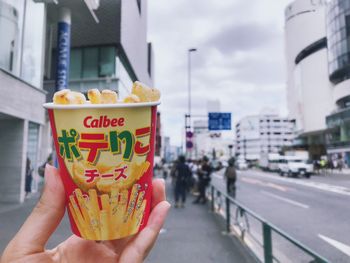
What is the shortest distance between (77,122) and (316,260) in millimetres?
2075

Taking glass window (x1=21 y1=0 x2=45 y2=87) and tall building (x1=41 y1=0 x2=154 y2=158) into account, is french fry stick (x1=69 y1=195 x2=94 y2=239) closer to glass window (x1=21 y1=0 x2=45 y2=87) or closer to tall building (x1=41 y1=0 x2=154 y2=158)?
glass window (x1=21 y1=0 x2=45 y2=87)

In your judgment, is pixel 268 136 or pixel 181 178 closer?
pixel 181 178

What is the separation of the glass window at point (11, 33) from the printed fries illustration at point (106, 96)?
32.9ft

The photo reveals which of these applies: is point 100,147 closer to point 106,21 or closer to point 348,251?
point 348,251

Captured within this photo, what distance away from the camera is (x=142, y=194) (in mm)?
1326

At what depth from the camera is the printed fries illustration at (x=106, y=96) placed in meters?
1.23

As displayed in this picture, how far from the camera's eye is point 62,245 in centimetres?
142

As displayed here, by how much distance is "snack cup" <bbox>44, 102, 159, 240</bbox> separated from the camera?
1.19 metres

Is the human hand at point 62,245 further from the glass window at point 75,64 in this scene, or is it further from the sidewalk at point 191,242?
the glass window at point 75,64

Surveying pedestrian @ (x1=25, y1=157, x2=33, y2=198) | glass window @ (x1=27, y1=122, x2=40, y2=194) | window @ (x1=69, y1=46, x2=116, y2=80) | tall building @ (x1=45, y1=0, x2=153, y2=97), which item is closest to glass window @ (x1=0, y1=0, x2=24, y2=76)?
tall building @ (x1=45, y1=0, x2=153, y2=97)

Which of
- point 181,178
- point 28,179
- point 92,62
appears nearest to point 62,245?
point 181,178

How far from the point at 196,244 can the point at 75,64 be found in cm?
1404

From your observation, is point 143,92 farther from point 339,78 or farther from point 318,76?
point 318,76

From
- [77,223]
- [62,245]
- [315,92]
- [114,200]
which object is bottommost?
[62,245]
